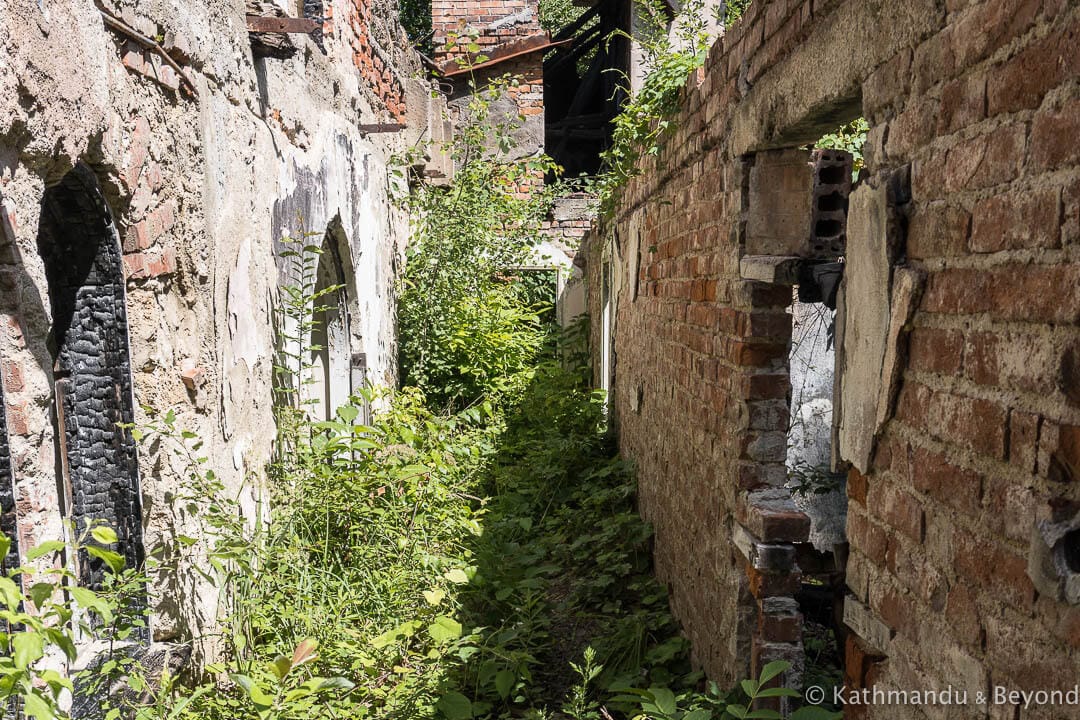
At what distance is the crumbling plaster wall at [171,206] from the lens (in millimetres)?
2201

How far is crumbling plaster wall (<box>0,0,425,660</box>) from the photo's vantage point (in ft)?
7.22

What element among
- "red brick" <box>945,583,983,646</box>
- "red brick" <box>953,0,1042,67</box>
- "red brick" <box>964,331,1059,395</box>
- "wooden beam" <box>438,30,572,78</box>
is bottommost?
"red brick" <box>945,583,983,646</box>

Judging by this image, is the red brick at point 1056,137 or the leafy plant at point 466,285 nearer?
the red brick at point 1056,137

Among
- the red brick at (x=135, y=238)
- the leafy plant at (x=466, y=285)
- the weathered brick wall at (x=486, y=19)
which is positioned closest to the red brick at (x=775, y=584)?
the red brick at (x=135, y=238)

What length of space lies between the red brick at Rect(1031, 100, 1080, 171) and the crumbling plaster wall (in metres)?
2.18

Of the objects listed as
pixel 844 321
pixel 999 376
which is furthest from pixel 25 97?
pixel 999 376

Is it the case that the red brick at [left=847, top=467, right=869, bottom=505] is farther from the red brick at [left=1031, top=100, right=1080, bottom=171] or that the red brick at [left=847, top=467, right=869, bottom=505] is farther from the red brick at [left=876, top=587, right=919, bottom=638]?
the red brick at [left=1031, top=100, right=1080, bottom=171]

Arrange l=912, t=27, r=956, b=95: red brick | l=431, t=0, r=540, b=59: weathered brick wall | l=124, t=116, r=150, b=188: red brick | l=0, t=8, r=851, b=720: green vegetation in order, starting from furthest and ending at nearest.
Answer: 1. l=431, t=0, r=540, b=59: weathered brick wall
2. l=124, t=116, r=150, b=188: red brick
3. l=0, t=8, r=851, b=720: green vegetation
4. l=912, t=27, r=956, b=95: red brick

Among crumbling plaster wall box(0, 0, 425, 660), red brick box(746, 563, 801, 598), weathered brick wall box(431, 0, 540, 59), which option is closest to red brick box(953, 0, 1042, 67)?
red brick box(746, 563, 801, 598)

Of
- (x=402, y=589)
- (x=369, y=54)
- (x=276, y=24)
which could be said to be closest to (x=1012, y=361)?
(x=402, y=589)

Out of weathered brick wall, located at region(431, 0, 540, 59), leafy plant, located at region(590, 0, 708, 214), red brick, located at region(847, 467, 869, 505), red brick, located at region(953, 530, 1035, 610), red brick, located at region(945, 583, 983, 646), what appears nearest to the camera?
red brick, located at region(953, 530, 1035, 610)

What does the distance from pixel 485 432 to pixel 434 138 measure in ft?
12.6

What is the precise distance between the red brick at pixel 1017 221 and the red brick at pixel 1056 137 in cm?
4

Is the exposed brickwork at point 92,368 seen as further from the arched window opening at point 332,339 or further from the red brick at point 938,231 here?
the arched window opening at point 332,339
